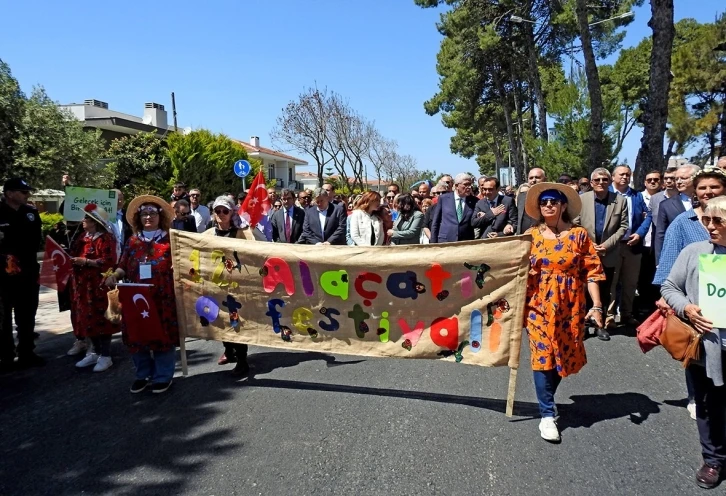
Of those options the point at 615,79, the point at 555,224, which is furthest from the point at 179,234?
the point at 615,79

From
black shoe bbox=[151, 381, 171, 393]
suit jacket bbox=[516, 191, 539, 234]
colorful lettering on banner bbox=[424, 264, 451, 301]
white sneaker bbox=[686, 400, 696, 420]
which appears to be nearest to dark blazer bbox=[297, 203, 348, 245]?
suit jacket bbox=[516, 191, 539, 234]

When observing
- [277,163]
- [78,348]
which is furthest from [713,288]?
[277,163]

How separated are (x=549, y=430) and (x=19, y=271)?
5150 millimetres

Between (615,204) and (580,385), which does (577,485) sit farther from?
(615,204)

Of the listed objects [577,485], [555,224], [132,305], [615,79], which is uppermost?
[615,79]

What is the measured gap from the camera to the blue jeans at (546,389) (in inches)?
134

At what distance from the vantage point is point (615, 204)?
5863 mm

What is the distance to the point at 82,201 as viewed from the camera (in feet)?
17.3

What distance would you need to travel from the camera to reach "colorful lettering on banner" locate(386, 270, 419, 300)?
3834 millimetres

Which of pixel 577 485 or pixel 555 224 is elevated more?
pixel 555 224

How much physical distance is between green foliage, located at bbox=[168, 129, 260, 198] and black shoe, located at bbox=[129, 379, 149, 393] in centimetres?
2169

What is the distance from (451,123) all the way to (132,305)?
3427cm

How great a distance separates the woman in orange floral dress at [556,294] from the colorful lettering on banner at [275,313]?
6.61 feet

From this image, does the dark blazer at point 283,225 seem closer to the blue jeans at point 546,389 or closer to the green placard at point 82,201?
the green placard at point 82,201
